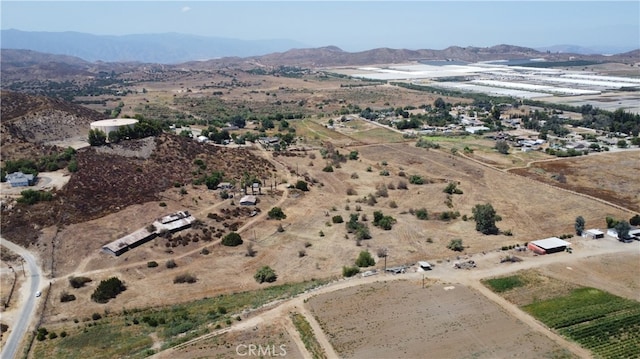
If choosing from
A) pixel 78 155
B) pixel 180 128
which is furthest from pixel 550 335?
pixel 180 128

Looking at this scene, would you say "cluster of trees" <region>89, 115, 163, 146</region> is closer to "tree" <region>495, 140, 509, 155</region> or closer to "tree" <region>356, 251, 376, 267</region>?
"tree" <region>356, 251, 376, 267</region>

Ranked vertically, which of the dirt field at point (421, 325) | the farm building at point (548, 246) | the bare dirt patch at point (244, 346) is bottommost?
the bare dirt patch at point (244, 346)

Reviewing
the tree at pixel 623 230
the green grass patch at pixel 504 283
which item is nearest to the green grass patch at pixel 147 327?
the green grass patch at pixel 504 283

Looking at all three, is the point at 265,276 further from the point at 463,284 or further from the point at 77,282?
the point at 463,284

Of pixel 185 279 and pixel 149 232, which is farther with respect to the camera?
pixel 149 232

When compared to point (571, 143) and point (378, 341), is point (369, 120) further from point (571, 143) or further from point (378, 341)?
point (378, 341)

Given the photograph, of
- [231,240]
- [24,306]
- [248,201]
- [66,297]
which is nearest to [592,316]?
[231,240]

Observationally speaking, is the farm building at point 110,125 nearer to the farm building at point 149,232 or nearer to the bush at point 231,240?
the farm building at point 149,232
